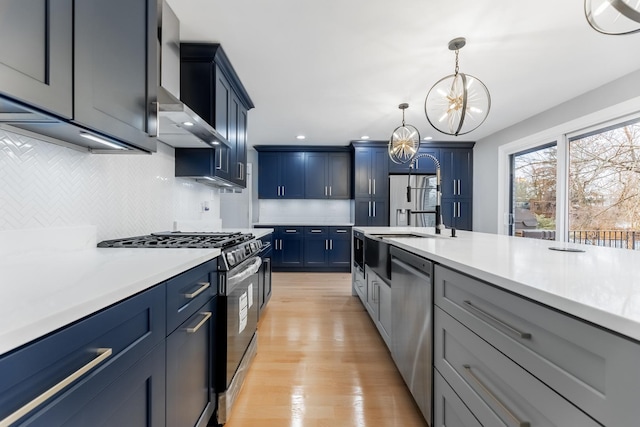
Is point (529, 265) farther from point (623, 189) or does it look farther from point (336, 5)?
point (623, 189)

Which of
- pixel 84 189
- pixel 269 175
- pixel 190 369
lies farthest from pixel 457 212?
pixel 84 189

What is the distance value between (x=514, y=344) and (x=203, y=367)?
127 cm

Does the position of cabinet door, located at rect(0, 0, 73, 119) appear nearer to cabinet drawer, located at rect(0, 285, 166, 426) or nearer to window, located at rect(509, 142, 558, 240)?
cabinet drawer, located at rect(0, 285, 166, 426)

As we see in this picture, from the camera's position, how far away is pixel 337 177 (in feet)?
18.7

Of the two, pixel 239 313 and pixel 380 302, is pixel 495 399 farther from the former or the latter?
pixel 380 302

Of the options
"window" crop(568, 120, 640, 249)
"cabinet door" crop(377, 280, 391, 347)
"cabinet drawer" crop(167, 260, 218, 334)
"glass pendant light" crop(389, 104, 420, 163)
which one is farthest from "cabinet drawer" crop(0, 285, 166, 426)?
"window" crop(568, 120, 640, 249)

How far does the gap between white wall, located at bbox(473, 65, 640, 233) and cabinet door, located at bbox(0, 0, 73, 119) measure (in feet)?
13.9

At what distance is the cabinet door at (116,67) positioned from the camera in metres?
0.95

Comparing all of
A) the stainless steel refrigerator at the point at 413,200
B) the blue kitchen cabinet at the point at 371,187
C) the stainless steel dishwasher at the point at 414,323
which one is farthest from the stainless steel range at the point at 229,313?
the stainless steel refrigerator at the point at 413,200

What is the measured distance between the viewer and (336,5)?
1.83m

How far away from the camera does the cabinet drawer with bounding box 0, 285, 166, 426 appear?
1.59 feet

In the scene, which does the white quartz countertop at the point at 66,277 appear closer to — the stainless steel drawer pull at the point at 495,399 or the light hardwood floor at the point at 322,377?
the light hardwood floor at the point at 322,377

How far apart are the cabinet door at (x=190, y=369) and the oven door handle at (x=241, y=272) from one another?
0.13m

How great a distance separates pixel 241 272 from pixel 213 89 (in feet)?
5.06
